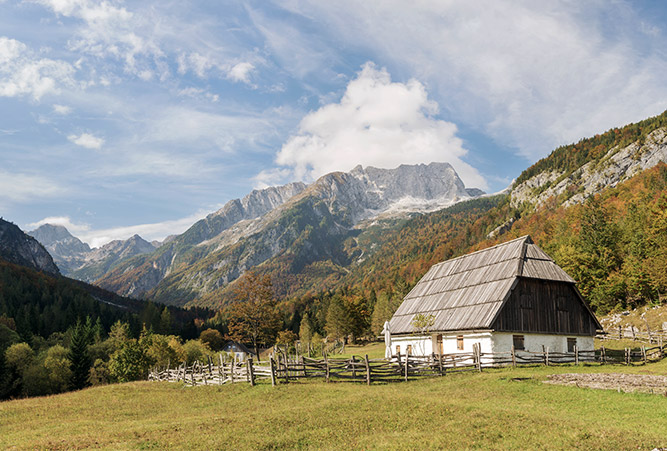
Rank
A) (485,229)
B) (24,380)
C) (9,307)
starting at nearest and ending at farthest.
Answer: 1. (24,380)
2. (9,307)
3. (485,229)

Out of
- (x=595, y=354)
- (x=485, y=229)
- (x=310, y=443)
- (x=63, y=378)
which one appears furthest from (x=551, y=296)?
(x=485, y=229)

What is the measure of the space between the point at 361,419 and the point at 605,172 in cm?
15908

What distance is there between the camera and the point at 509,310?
112 ft

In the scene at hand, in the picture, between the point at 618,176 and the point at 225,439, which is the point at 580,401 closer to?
the point at 225,439

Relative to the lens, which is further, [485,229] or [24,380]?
[485,229]

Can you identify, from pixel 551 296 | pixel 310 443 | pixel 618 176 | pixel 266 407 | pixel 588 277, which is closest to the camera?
pixel 310 443

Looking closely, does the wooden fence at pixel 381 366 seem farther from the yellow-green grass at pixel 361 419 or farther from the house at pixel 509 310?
the yellow-green grass at pixel 361 419

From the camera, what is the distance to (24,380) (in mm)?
65812

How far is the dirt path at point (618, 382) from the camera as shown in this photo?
66.0 ft

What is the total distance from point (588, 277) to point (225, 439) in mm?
61912

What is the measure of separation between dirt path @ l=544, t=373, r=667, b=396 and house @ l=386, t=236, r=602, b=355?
8628 millimetres

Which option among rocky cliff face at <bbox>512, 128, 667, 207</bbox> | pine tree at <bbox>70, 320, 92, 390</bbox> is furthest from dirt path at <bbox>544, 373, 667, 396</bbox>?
rocky cliff face at <bbox>512, 128, 667, 207</bbox>

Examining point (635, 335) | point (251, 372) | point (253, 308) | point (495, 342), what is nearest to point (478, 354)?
point (495, 342)

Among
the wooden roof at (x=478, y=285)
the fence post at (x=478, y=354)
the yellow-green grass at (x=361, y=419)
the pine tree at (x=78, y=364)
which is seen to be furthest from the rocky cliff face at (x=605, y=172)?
the pine tree at (x=78, y=364)
